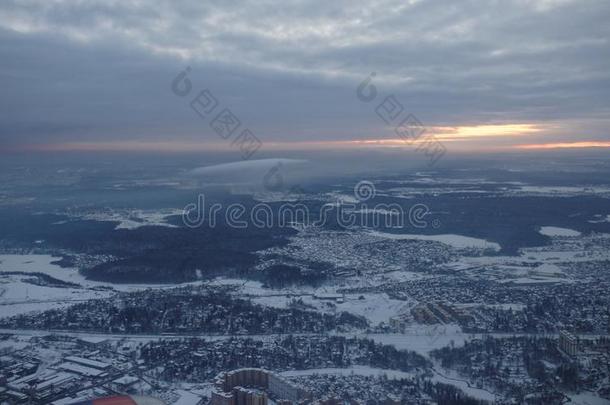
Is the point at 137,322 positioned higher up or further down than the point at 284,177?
further down

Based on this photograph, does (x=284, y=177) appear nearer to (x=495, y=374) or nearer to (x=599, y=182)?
(x=599, y=182)

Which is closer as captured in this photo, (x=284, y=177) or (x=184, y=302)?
(x=184, y=302)

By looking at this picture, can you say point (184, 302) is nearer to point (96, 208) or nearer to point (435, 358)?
point (435, 358)

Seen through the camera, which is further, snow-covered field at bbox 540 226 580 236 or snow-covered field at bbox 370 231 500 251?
snow-covered field at bbox 540 226 580 236

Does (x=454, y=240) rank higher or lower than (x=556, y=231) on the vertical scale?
lower

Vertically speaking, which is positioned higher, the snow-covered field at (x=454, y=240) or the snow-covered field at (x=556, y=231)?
the snow-covered field at (x=556, y=231)

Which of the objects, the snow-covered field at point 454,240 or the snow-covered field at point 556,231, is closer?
the snow-covered field at point 454,240

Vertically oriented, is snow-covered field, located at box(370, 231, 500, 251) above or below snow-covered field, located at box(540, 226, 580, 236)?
below

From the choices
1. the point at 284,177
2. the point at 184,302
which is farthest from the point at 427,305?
the point at 284,177

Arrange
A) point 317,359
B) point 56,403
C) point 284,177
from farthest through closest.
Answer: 1. point 284,177
2. point 317,359
3. point 56,403

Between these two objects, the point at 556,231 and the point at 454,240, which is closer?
the point at 454,240

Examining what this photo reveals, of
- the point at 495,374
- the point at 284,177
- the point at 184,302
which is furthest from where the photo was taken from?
the point at 284,177
